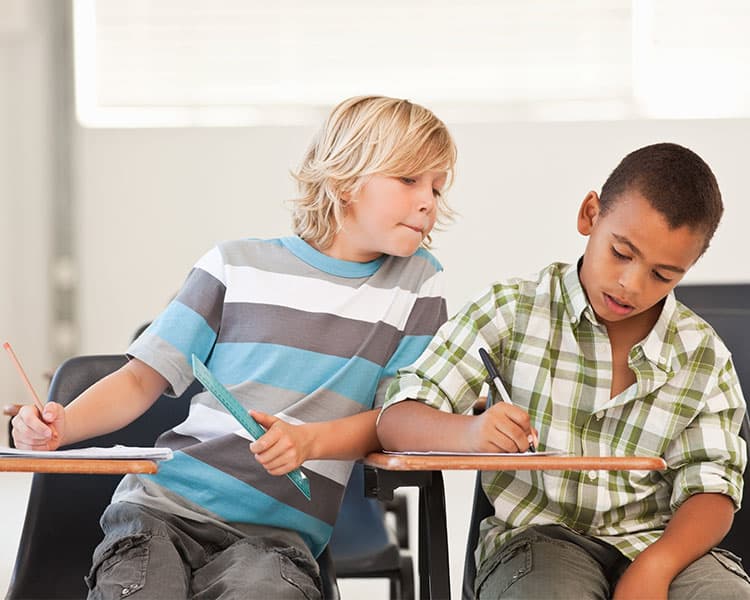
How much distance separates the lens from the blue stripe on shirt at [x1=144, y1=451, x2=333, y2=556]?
5.62 feet

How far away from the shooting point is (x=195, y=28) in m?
5.00

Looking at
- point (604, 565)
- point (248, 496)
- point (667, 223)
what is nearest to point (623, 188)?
point (667, 223)

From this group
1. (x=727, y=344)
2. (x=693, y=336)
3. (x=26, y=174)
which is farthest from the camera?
(x=26, y=174)

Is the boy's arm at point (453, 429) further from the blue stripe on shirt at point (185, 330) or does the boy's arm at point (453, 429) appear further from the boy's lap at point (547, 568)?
the blue stripe on shirt at point (185, 330)

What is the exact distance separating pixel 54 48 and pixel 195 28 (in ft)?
2.15

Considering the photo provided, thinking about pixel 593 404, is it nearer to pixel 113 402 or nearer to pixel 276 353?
pixel 276 353

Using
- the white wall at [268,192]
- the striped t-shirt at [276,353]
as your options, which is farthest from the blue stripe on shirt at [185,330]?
the white wall at [268,192]

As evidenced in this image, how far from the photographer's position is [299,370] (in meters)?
1.80

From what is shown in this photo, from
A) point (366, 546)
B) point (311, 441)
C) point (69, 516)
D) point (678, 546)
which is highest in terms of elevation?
point (311, 441)

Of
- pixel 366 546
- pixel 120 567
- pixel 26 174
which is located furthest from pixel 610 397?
pixel 26 174

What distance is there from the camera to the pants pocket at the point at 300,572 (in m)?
1.53

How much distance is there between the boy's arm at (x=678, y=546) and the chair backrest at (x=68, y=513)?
84 centimetres

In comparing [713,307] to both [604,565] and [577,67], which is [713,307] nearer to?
[604,565]

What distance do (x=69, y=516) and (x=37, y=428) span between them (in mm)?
339
